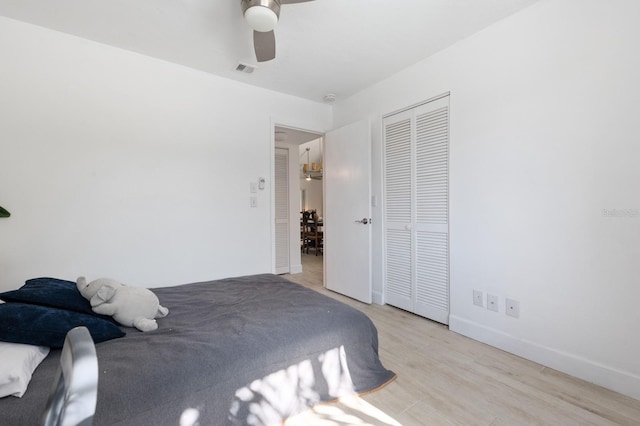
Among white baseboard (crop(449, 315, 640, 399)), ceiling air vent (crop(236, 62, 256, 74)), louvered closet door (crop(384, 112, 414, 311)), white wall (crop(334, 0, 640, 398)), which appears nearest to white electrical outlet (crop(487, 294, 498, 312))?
white wall (crop(334, 0, 640, 398))

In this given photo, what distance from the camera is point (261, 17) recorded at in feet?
5.34

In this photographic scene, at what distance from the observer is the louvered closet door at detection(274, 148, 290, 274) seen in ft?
15.6

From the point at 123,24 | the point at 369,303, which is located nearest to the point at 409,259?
the point at 369,303

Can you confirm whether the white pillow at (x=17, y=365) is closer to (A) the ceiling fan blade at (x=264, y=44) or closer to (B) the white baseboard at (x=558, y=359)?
(A) the ceiling fan blade at (x=264, y=44)

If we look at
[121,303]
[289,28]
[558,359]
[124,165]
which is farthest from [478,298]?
[124,165]

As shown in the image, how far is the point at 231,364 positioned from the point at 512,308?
2027 mm

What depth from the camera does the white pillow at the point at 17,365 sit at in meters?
0.91

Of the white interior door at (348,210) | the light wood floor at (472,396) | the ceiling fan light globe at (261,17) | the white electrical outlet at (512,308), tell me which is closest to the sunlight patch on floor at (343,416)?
the light wood floor at (472,396)

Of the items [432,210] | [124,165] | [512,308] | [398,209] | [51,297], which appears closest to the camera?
[51,297]

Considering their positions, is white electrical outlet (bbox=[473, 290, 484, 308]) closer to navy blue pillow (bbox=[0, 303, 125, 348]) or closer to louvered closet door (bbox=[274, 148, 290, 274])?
navy blue pillow (bbox=[0, 303, 125, 348])

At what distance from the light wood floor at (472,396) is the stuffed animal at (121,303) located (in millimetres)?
923

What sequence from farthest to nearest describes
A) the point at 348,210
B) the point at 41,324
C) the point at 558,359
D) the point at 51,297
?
1. the point at 348,210
2. the point at 558,359
3. the point at 51,297
4. the point at 41,324

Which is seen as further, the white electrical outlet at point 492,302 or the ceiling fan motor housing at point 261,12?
the white electrical outlet at point 492,302

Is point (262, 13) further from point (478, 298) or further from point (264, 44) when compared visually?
point (478, 298)
